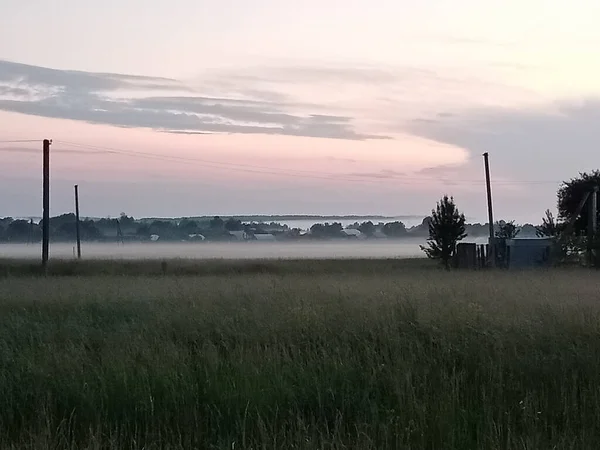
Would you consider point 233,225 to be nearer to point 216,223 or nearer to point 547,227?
point 216,223

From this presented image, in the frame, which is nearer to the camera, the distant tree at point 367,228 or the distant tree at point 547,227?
the distant tree at point 547,227

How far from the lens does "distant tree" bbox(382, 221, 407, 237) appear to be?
478 ft

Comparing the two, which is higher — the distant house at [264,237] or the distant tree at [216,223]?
the distant tree at [216,223]

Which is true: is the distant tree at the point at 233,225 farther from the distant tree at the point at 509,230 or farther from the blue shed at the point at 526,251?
the blue shed at the point at 526,251

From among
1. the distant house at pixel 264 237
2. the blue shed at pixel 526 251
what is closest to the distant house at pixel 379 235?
the distant house at pixel 264 237

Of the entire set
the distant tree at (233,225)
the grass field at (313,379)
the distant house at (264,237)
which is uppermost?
the distant tree at (233,225)

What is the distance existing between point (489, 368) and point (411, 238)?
133771 millimetres

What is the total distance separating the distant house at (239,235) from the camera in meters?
133

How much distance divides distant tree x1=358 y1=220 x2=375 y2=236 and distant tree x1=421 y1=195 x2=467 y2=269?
353ft

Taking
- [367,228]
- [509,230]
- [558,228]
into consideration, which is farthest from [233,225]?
[558,228]

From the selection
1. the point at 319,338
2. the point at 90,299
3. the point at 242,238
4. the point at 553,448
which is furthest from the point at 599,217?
the point at 242,238

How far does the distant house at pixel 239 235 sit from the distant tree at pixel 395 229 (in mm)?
28860

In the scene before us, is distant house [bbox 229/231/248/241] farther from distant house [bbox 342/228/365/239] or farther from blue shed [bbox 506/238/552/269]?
blue shed [bbox 506/238/552/269]

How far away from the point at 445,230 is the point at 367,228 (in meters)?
111
